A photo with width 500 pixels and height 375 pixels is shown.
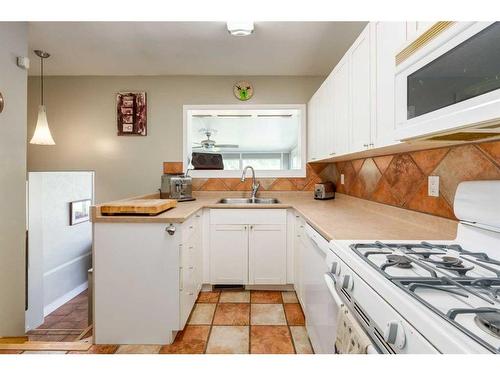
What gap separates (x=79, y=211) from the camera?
12.3 ft

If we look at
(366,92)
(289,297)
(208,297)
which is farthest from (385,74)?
(208,297)

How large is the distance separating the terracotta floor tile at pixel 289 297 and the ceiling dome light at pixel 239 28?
7.67 ft

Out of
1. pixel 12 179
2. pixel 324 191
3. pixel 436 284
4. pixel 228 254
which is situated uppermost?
pixel 12 179

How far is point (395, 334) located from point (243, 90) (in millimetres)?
2991

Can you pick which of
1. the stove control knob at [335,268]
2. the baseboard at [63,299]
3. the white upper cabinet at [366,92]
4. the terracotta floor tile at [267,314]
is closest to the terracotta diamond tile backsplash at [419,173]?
the white upper cabinet at [366,92]

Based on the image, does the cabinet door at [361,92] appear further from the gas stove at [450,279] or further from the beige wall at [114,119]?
the beige wall at [114,119]

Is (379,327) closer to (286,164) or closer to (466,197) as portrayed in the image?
(466,197)

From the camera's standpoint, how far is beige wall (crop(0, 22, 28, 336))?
1.95 meters

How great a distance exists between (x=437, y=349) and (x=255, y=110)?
3.00 meters

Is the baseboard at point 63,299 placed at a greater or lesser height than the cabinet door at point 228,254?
lesser

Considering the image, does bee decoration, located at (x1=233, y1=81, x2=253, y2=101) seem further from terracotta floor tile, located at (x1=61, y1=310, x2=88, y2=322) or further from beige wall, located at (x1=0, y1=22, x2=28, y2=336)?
terracotta floor tile, located at (x1=61, y1=310, x2=88, y2=322)

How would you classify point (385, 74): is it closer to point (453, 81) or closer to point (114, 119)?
point (453, 81)

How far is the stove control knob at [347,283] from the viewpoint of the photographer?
3.00 ft

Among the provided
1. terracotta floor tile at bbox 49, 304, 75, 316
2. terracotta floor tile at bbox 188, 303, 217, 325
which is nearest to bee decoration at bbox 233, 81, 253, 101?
terracotta floor tile at bbox 188, 303, 217, 325
